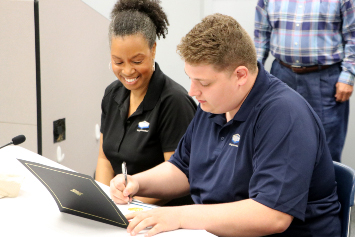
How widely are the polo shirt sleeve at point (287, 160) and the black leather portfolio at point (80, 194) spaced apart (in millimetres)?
378

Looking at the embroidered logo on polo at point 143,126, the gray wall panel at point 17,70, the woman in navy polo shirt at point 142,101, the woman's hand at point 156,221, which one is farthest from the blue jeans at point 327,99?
the woman's hand at point 156,221

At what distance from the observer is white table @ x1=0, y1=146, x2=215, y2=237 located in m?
1.03

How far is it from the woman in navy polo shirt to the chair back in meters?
0.62

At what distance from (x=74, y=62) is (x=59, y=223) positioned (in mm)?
1298

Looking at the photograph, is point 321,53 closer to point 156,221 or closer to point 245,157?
point 245,157

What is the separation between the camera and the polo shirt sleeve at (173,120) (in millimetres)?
1591

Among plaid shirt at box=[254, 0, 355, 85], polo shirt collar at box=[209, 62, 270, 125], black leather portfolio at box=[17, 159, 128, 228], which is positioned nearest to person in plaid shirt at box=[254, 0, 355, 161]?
plaid shirt at box=[254, 0, 355, 85]

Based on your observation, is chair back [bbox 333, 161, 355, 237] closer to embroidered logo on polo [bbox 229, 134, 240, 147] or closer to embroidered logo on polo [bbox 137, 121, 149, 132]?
embroidered logo on polo [bbox 229, 134, 240, 147]

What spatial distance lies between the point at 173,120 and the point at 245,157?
504mm

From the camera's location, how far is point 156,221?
1029 mm

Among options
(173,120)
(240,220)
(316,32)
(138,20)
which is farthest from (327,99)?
(240,220)

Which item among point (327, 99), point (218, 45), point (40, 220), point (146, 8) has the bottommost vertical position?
point (40, 220)

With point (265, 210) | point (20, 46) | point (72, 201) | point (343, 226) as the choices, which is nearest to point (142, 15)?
point (20, 46)

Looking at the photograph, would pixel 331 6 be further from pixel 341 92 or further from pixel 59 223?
pixel 59 223
